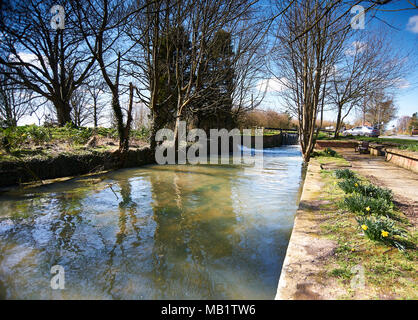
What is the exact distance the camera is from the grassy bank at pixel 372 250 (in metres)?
1.65

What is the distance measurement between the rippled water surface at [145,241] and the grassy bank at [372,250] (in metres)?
0.60

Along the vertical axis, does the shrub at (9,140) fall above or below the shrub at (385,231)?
above

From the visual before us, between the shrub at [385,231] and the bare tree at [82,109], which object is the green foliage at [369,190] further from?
the bare tree at [82,109]

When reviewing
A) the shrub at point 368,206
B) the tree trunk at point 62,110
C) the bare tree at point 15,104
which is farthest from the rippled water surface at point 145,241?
the bare tree at point 15,104

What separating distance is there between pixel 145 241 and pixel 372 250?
2408 mm

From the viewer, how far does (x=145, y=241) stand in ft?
9.85

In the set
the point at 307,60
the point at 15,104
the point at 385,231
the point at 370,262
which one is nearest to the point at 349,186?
the point at 385,231

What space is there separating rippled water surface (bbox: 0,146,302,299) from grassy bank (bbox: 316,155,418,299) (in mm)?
597

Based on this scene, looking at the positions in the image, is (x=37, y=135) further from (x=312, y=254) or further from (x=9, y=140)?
(x=312, y=254)

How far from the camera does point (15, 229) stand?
10.8 ft

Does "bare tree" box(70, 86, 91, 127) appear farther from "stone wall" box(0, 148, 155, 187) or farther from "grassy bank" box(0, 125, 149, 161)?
"stone wall" box(0, 148, 155, 187)
